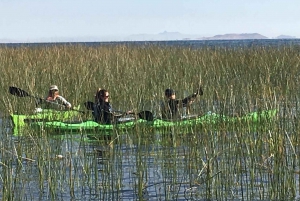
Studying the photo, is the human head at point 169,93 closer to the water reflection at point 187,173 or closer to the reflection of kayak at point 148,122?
the reflection of kayak at point 148,122

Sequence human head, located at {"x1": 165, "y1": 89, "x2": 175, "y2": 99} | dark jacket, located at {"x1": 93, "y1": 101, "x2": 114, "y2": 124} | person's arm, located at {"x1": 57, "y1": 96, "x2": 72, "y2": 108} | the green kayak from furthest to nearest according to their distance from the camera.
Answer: person's arm, located at {"x1": 57, "y1": 96, "x2": 72, "y2": 108} < human head, located at {"x1": 165, "y1": 89, "x2": 175, "y2": 99} < dark jacket, located at {"x1": 93, "y1": 101, "x2": 114, "y2": 124} < the green kayak

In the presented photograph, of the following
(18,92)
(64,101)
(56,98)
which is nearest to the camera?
(18,92)

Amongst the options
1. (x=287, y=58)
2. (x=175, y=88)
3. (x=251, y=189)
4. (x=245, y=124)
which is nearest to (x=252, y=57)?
(x=287, y=58)

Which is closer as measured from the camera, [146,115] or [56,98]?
[146,115]

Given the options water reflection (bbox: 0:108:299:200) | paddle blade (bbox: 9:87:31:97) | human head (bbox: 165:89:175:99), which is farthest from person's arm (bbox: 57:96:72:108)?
water reflection (bbox: 0:108:299:200)

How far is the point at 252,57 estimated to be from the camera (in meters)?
17.5

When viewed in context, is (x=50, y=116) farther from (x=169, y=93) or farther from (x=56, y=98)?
(x=56, y=98)

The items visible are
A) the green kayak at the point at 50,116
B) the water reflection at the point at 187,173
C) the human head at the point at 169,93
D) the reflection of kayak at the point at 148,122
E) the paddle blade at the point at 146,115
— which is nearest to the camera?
the water reflection at the point at 187,173

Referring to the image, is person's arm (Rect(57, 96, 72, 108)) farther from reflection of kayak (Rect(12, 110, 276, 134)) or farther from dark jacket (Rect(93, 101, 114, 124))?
dark jacket (Rect(93, 101, 114, 124))

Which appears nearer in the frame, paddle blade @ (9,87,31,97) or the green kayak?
the green kayak

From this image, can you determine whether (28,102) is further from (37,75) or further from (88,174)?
(88,174)

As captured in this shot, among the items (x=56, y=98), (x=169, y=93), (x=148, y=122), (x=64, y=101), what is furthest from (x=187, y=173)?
(x=56, y=98)

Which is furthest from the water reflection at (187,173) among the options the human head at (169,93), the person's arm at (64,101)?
the person's arm at (64,101)

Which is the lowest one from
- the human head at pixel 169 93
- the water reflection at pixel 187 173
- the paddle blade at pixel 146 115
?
the water reflection at pixel 187 173
